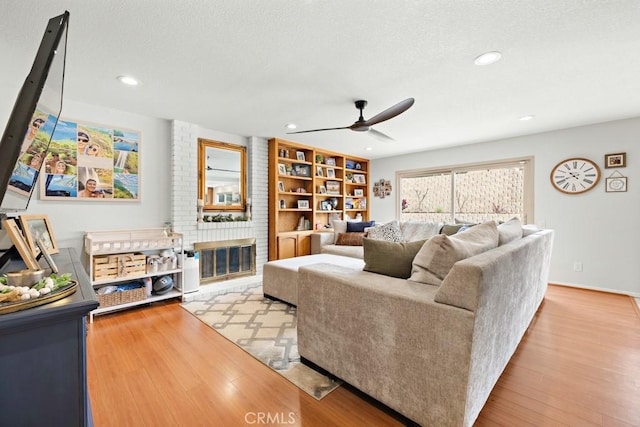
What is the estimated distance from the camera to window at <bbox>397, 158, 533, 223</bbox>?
4469 millimetres

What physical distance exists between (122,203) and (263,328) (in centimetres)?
235

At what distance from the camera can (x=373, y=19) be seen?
169 centimetres

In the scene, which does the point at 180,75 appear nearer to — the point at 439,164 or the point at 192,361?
the point at 192,361

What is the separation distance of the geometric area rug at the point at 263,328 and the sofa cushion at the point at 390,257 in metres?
0.79

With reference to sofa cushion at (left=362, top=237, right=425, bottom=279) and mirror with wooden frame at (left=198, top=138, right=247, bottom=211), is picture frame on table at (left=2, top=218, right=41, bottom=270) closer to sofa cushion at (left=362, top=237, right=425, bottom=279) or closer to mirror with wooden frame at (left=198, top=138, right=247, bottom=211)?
sofa cushion at (left=362, top=237, right=425, bottom=279)

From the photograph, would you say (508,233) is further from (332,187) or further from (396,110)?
(332,187)

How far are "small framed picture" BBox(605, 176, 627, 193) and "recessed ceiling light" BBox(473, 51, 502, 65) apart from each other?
3000mm

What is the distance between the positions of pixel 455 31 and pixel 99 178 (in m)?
3.78

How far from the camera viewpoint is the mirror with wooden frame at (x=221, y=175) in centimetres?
402

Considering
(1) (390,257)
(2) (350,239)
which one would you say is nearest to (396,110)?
(1) (390,257)

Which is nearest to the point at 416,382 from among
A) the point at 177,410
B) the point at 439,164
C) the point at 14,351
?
the point at 177,410

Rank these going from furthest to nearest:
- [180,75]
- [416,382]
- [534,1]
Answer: [180,75] → [534,1] → [416,382]

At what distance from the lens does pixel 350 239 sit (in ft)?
15.5

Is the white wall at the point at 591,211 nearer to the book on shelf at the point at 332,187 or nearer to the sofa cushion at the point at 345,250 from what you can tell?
the sofa cushion at the point at 345,250
